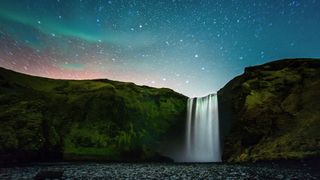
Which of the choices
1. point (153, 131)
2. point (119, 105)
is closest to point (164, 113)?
point (153, 131)

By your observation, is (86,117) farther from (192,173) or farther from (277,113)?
(192,173)

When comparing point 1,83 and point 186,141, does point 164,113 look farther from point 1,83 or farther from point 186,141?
point 1,83

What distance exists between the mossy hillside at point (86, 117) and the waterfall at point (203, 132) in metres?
4.44

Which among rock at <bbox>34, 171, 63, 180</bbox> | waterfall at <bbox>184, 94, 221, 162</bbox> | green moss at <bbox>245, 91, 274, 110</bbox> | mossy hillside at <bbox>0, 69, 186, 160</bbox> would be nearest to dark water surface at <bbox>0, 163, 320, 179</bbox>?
rock at <bbox>34, 171, 63, 180</bbox>

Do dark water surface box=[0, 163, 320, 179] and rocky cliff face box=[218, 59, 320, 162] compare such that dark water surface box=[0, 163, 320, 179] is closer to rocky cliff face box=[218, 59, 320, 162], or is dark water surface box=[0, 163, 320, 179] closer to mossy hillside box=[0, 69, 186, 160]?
rocky cliff face box=[218, 59, 320, 162]

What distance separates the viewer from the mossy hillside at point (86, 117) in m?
51.0

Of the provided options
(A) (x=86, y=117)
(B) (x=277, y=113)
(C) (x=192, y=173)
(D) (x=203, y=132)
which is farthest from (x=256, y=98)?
(A) (x=86, y=117)

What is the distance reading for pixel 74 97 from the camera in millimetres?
68812

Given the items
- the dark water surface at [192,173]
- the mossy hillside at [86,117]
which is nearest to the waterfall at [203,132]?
the mossy hillside at [86,117]

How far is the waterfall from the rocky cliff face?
11852 millimetres

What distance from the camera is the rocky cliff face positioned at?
3681 cm

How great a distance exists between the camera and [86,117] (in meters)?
64.5

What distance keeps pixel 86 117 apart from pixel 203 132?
26218 millimetres

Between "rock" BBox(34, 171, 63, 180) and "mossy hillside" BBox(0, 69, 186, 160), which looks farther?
"mossy hillside" BBox(0, 69, 186, 160)
